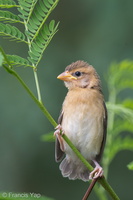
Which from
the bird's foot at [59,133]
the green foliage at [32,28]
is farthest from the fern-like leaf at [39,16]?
the bird's foot at [59,133]

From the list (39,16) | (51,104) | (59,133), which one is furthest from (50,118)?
(51,104)

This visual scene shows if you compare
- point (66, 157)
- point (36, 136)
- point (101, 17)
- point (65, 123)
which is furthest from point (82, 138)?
point (101, 17)

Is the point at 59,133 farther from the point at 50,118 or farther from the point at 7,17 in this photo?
the point at 7,17

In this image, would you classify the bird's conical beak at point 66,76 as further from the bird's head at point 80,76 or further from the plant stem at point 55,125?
the plant stem at point 55,125

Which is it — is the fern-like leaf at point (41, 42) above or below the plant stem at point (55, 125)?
above

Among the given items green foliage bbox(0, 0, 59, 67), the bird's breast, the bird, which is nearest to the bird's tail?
the bird
